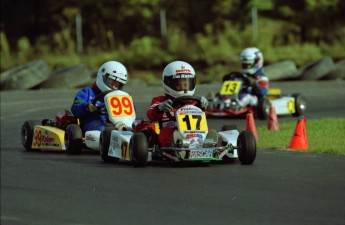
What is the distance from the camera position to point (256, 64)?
20.1m

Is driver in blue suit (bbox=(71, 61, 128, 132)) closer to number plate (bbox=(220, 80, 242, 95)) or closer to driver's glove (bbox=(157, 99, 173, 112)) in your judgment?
driver's glove (bbox=(157, 99, 173, 112))

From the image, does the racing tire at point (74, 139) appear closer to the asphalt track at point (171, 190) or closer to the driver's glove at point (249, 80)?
the asphalt track at point (171, 190)

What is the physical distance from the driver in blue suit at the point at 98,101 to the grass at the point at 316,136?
77.3 inches

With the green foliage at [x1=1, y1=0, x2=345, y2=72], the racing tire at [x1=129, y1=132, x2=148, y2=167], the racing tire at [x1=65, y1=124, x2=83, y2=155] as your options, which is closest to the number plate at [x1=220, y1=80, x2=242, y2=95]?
the racing tire at [x1=65, y1=124, x2=83, y2=155]

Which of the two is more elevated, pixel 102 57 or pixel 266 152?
pixel 102 57

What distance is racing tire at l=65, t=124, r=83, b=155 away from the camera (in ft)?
43.5

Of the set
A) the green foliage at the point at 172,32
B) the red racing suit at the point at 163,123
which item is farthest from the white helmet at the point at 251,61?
the green foliage at the point at 172,32

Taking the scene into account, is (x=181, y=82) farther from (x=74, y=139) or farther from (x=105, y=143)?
(x=74, y=139)

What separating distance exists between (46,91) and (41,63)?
5.04ft

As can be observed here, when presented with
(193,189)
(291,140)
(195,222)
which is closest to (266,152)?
(291,140)

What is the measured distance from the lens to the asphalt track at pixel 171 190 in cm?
881

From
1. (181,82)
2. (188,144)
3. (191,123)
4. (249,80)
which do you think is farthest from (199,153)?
(249,80)

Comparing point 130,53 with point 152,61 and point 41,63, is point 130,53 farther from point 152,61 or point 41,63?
point 41,63

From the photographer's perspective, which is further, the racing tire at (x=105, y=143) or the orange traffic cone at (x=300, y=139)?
the orange traffic cone at (x=300, y=139)
